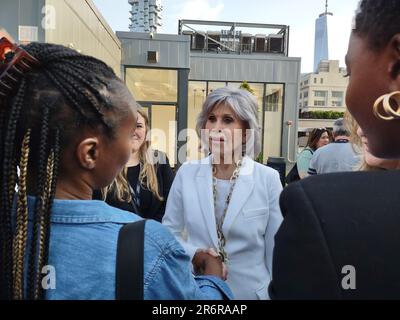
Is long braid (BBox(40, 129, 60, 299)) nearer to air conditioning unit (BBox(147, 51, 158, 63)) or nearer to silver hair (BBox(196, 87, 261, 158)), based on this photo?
silver hair (BBox(196, 87, 261, 158))

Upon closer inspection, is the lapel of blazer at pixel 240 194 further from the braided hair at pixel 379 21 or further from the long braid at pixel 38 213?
the braided hair at pixel 379 21

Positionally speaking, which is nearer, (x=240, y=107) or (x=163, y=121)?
(x=240, y=107)

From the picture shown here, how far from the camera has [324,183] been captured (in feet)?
2.43

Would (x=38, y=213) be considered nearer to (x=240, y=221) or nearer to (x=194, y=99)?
(x=240, y=221)

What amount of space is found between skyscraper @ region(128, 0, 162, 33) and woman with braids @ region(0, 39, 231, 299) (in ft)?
52.1

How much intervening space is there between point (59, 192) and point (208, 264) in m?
0.91

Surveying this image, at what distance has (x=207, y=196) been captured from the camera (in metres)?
2.20

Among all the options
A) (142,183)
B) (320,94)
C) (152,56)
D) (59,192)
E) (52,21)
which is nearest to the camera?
(59,192)

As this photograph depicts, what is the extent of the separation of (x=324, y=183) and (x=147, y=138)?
107 inches

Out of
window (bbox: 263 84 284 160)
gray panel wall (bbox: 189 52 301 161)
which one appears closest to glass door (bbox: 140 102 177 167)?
gray panel wall (bbox: 189 52 301 161)

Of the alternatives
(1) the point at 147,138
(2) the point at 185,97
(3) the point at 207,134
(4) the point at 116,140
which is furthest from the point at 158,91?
(4) the point at 116,140

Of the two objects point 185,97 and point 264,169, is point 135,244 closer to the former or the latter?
point 264,169

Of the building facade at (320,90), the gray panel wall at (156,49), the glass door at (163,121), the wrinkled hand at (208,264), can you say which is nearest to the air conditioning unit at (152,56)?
the gray panel wall at (156,49)

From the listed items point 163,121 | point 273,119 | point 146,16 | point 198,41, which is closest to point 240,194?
point 163,121
